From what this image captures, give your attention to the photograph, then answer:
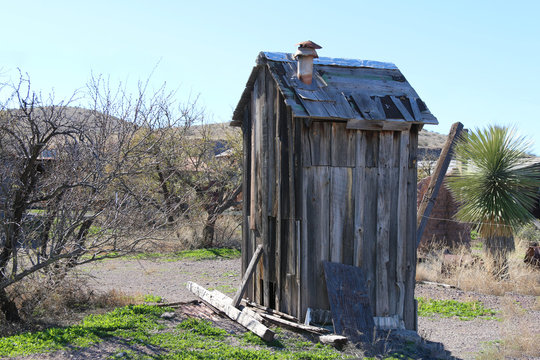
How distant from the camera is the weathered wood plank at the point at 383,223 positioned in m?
8.03

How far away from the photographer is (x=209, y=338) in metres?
7.25

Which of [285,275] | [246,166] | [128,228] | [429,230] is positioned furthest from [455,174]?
[128,228]

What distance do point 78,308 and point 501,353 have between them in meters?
6.38

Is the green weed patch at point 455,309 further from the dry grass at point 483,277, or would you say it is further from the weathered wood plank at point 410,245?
the weathered wood plank at point 410,245

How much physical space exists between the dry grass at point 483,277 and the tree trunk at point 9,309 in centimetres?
843

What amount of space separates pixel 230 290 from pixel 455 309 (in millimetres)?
4233

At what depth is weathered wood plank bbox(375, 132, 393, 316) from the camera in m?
8.03

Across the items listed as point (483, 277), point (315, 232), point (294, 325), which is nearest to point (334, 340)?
point (294, 325)

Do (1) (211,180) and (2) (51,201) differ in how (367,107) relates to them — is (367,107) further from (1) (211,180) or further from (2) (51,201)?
(1) (211,180)

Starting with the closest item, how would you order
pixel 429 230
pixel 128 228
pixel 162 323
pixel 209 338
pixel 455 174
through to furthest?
pixel 209 338 < pixel 162 323 < pixel 128 228 < pixel 455 174 < pixel 429 230

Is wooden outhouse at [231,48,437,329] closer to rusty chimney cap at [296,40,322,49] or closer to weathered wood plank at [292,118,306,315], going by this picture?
weathered wood plank at [292,118,306,315]

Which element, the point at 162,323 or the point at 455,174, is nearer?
the point at 162,323

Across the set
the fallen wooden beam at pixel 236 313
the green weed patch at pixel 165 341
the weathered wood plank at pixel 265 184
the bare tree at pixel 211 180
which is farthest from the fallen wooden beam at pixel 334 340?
the bare tree at pixel 211 180

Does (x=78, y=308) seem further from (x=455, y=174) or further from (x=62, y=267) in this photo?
(x=455, y=174)
